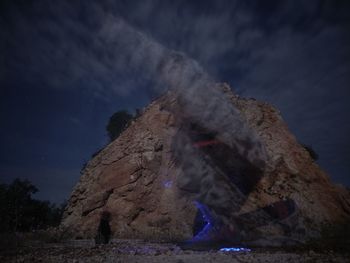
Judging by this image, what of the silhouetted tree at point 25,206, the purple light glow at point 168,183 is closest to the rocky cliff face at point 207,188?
the purple light glow at point 168,183

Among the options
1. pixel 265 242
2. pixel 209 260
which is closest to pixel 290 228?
pixel 265 242

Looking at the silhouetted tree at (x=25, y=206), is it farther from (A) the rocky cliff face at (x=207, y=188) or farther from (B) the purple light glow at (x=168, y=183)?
(B) the purple light glow at (x=168, y=183)

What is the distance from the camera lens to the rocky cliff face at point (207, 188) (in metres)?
13.3

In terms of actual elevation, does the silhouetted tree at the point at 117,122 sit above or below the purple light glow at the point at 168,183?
above

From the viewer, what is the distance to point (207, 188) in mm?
14758

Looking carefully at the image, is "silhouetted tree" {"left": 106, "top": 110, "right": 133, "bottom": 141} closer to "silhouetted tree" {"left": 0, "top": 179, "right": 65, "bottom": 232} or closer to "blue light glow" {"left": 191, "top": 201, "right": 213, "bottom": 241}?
"silhouetted tree" {"left": 0, "top": 179, "right": 65, "bottom": 232}

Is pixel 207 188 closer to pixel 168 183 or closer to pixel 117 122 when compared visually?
pixel 168 183

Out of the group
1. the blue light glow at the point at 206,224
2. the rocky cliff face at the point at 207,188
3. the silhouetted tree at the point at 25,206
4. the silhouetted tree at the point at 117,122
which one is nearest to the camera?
the rocky cliff face at the point at 207,188

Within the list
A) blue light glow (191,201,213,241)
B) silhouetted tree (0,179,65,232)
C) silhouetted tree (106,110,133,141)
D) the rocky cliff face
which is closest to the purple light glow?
the rocky cliff face

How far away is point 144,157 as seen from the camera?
1719cm

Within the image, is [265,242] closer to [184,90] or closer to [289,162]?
[289,162]

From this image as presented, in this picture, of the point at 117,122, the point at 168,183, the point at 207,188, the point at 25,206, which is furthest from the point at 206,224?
the point at 117,122

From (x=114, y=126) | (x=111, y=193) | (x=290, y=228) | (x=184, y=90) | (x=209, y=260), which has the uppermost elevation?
(x=114, y=126)

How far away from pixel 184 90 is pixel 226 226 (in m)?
7.67
